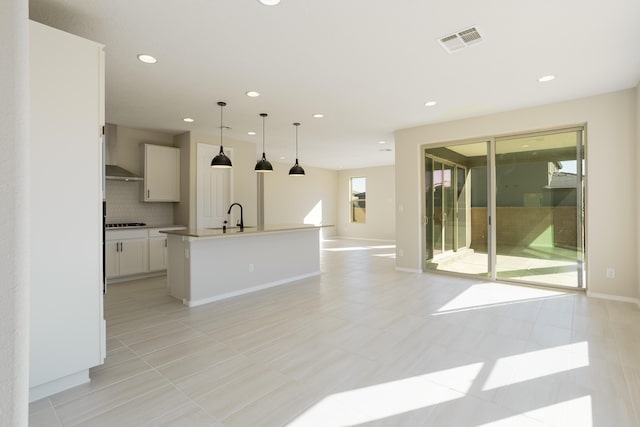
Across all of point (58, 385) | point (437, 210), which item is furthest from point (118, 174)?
point (437, 210)

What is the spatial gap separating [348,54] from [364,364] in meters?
2.85

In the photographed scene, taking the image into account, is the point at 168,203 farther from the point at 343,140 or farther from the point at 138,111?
the point at 343,140

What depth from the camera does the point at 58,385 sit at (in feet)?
7.16

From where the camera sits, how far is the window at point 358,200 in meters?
12.0

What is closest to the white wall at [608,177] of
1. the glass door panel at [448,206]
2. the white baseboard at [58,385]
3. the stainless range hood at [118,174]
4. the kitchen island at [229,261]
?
the glass door panel at [448,206]

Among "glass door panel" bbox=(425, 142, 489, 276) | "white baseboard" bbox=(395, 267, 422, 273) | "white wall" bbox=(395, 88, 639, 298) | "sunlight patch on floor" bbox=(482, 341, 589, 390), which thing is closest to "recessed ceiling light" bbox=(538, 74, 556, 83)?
"white wall" bbox=(395, 88, 639, 298)

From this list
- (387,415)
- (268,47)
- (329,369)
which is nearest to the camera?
(387,415)

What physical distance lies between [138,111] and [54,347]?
386 cm

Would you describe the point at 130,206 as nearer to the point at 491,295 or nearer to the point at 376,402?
the point at 376,402

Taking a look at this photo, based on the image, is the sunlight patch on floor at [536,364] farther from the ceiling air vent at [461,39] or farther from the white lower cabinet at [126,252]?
the white lower cabinet at [126,252]

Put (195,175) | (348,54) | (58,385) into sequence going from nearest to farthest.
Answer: (58,385) → (348,54) → (195,175)

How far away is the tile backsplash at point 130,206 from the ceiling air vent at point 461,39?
18.4 feet

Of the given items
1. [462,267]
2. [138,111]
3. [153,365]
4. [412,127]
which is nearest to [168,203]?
[138,111]

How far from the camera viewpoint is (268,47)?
301cm
